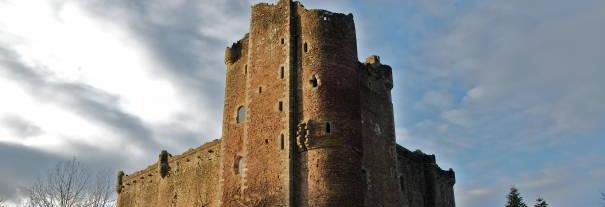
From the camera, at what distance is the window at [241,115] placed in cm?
3405

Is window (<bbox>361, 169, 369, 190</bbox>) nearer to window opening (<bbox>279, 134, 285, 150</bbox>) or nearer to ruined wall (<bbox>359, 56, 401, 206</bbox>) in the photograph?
ruined wall (<bbox>359, 56, 401, 206</bbox>)

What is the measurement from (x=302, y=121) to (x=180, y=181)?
44.9ft

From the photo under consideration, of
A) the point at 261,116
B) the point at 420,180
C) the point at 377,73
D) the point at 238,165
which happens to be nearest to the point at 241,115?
the point at 261,116

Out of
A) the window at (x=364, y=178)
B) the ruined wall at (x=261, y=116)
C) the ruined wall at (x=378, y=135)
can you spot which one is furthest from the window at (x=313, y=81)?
the window at (x=364, y=178)

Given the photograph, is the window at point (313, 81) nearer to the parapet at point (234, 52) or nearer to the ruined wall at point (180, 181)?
the parapet at point (234, 52)

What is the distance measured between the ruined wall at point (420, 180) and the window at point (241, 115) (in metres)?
12.1

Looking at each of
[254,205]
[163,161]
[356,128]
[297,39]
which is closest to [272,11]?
[297,39]

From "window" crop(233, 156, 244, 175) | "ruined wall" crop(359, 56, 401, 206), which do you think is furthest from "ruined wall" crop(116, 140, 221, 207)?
"ruined wall" crop(359, 56, 401, 206)

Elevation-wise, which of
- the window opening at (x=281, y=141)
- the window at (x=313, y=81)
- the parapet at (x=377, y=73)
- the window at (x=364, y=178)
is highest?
the parapet at (x=377, y=73)

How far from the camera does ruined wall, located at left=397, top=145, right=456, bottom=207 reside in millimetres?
42281

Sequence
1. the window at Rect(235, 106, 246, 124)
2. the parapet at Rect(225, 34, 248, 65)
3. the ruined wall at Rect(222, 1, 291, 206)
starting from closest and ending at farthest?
1. the ruined wall at Rect(222, 1, 291, 206)
2. the window at Rect(235, 106, 246, 124)
3. the parapet at Rect(225, 34, 248, 65)

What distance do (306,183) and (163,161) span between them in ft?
56.1

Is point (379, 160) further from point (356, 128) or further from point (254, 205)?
point (254, 205)

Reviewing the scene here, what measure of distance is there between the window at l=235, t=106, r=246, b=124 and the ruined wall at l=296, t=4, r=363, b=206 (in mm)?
3959
